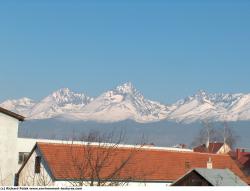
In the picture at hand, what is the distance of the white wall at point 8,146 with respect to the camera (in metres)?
47.2

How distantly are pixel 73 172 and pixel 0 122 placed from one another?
21.9 feet

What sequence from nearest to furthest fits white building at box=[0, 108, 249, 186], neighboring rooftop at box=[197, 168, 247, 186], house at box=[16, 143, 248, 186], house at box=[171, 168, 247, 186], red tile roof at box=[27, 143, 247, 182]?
neighboring rooftop at box=[197, 168, 247, 186], house at box=[171, 168, 247, 186], white building at box=[0, 108, 249, 186], house at box=[16, 143, 248, 186], red tile roof at box=[27, 143, 247, 182]

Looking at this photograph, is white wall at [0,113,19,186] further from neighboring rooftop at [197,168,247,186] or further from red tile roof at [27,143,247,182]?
neighboring rooftop at [197,168,247,186]

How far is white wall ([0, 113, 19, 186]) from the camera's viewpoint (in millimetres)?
47188

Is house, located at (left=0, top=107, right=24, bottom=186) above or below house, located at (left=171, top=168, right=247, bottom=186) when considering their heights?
above

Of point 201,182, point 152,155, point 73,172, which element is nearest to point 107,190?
point 201,182

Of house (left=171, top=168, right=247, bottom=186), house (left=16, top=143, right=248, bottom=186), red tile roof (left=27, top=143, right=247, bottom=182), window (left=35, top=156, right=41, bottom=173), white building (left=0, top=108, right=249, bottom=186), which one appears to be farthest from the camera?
window (left=35, top=156, right=41, bottom=173)

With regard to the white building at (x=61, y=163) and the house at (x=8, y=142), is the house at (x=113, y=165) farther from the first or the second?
the house at (x=8, y=142)

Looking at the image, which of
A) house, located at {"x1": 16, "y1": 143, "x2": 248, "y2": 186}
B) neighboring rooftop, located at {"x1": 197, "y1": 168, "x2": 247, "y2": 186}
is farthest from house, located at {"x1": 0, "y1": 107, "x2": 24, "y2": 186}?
neighboring rooftop, located at {"x1": 197, "y1": 168, "x2": 247, "y2": 186}

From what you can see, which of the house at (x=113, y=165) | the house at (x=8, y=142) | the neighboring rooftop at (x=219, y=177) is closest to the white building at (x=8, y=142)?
the house at (x=8, y=142)

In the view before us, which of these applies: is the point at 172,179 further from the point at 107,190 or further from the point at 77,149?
the point at 107,190

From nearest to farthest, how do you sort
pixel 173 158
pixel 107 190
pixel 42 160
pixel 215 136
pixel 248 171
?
pixel 107 190 → pixel 42 160 → pixel 173 158 → pixel 248 171 → pixel 215 136

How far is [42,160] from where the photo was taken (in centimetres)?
5038

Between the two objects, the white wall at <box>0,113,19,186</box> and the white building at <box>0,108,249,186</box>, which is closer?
the white wall at <box>0,113,19,186</box>
